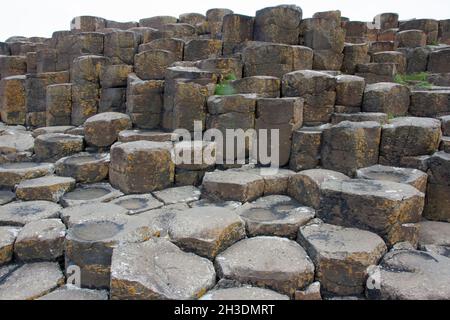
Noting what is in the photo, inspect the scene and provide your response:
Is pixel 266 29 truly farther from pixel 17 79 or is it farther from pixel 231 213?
pixel 17 79

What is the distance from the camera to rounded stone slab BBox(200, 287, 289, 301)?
332 centimetres

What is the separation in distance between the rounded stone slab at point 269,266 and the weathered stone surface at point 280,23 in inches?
214

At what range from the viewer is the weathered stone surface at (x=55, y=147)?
6438mm

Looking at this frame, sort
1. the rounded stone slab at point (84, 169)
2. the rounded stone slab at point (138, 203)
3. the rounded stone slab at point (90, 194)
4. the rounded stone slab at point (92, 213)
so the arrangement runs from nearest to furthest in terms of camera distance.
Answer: the rounded stone slab at point (92, 213)
the rounded stone slab at point (138, 203)
the rounded stone slab at point (90, 194)
the rounded stone slab at point (84, 169)

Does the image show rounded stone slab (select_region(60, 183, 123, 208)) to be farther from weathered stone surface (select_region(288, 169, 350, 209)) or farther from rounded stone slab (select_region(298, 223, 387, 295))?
rounded stone slab (select_region(298, 223, 387, 295))

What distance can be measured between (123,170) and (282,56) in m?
3.81

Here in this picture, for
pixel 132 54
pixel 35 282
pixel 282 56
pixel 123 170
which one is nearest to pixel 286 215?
pixel 123 170

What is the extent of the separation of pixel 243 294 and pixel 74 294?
1629 millimetres

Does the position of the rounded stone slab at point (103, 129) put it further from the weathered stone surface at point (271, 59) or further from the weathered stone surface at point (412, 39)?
the weathered stone surface at point (412, 39)

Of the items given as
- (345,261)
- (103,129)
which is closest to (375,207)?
(345,261)

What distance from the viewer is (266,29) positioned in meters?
8.14

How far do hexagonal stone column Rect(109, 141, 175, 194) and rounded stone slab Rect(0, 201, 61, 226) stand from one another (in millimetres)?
989

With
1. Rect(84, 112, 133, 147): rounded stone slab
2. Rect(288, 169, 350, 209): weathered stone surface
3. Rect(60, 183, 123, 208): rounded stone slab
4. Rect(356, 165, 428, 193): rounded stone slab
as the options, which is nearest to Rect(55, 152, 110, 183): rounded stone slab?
Rect(60, 183, 123, 208): rounded stone slab

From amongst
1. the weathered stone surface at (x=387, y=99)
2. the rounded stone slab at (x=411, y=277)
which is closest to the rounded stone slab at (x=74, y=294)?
the rounded stone slab at (x=411, y=277)
